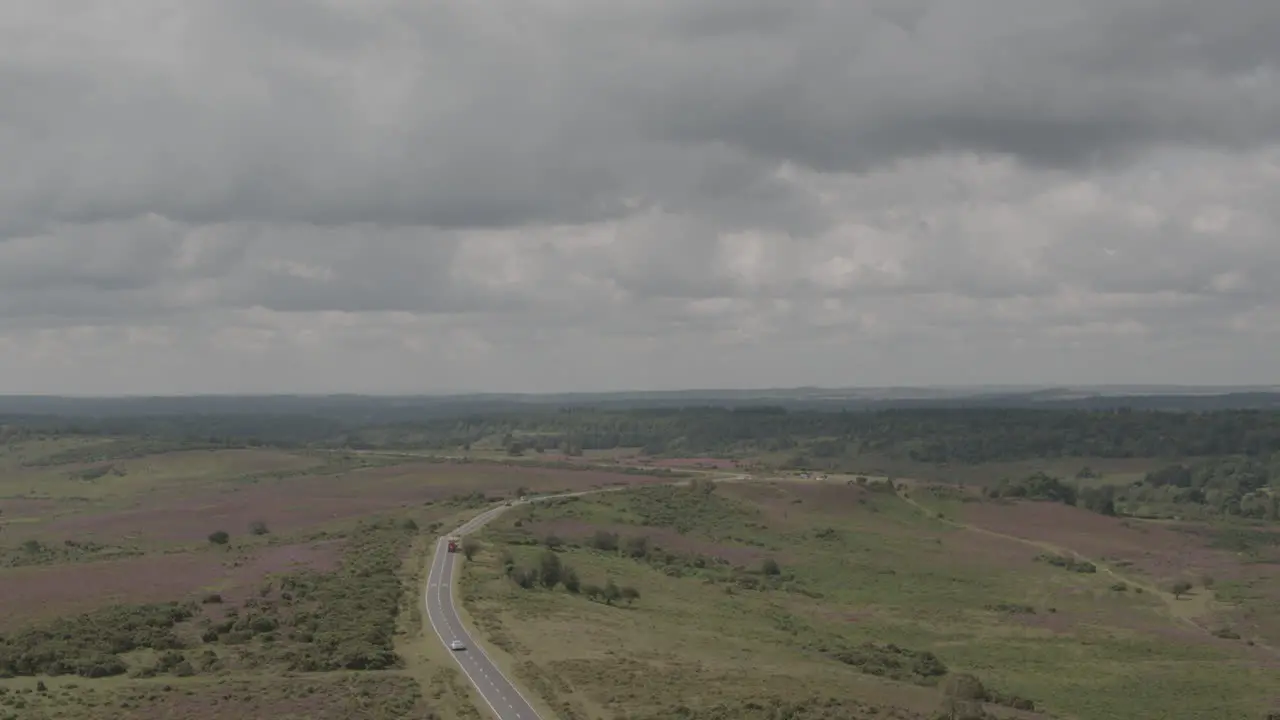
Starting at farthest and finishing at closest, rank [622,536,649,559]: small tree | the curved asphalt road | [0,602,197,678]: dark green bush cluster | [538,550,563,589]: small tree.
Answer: [622,536,649,559]: small tree, [538,550,563,589]: small tree, [0,602,197,678]: dark green bush cluster, the curved asphalt road

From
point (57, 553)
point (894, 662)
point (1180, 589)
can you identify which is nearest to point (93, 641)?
point (894, 662)

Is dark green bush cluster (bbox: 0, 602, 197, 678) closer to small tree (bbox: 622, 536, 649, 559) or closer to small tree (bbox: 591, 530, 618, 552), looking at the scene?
small tree (bbox: 591, 530, 618, 552)

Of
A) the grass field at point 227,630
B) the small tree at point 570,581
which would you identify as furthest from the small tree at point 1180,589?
the grass field at point 227,630

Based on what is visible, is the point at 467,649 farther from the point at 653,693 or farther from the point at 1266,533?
the point at 1266,533

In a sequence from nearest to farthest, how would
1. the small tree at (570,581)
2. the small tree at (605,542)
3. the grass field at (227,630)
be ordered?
the grass field at (227,630), the small tree at (570,581), the small tree at (605,542)

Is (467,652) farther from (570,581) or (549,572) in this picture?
(570,581)

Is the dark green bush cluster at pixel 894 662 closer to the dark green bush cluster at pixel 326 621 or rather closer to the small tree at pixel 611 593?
the small tree at pixel 611 593

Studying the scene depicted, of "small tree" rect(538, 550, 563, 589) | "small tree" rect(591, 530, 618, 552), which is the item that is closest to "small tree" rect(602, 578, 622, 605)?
"small tree" rect(538, 550, 563, 589)
